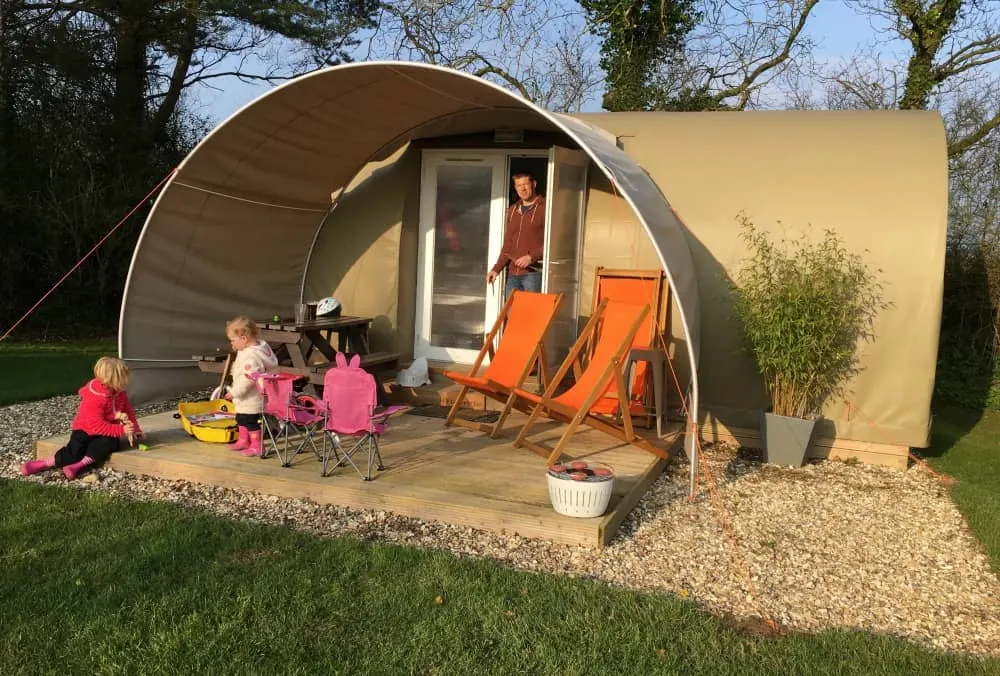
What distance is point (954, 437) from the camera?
7.12 metres

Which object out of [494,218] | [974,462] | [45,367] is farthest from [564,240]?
[45,367]

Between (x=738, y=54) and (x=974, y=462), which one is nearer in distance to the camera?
(x=974, y=462)

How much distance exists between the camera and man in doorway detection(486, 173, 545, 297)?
6.76 m

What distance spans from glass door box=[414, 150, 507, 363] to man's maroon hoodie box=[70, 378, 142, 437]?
324 centimetres

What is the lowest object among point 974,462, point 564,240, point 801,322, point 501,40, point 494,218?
point 974,462

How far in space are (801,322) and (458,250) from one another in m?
3.27

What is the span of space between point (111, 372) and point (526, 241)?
3324mm

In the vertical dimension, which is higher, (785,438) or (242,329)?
(242,329)

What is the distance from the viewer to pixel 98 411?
4875 millimetres

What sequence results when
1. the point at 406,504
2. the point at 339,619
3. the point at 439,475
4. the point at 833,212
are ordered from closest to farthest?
the point at 339,619, the point at 406,504, the point at 439,475, the point at 833,212

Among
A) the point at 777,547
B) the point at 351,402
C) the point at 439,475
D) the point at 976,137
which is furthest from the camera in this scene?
the point at 976,137

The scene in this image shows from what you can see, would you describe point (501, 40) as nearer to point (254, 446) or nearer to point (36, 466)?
point (254, 446)

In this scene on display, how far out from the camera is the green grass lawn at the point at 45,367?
7.40 meters

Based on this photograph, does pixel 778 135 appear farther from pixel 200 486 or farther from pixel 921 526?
pixel 200 486
